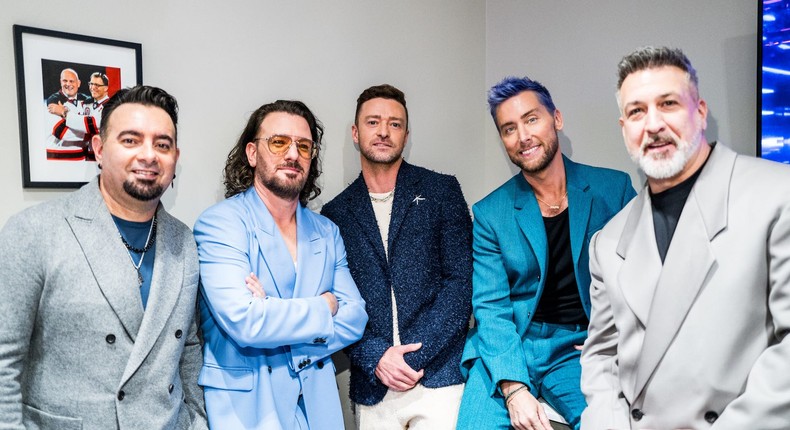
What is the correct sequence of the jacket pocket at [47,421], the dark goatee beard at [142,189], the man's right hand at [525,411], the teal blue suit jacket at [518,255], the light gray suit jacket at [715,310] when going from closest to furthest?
the light gray suit jacket at [715,310] → the jacket pocket at [47,421] → the dark goatee beard at [142,189] → the man's right hand at [525,411] → the teal blue suit jacket at [518,255]

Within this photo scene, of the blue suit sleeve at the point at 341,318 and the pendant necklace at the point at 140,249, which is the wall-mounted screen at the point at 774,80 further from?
the pendant necklace at the point at 140,249

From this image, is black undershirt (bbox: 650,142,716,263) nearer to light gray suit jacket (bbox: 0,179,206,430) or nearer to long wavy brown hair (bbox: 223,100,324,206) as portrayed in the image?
long wavy brown hair (bbox: 223,100,324,206)

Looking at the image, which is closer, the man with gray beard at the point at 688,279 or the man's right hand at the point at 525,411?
the man with gray beard at the point at 688,279

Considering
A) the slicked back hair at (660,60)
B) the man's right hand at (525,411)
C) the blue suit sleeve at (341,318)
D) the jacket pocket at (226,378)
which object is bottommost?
the man's right hand at (525,411)

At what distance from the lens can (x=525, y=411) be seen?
89.8 inches

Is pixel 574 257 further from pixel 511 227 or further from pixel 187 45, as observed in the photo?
pixel 187 45

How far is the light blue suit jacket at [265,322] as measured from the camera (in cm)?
213

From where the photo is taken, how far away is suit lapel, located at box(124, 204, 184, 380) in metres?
1.87

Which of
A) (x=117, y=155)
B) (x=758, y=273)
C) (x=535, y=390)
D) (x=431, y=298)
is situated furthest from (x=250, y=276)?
(x=758, y=273)

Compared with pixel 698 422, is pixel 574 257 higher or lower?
higher

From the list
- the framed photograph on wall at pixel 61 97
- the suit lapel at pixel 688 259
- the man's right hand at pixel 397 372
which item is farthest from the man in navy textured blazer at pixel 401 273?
the framed photograph on wall at pixel 61 97

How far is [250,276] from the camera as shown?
2.23 m

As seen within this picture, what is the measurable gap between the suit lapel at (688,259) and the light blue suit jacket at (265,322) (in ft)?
3.85

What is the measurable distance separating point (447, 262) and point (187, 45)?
4.97 feet
